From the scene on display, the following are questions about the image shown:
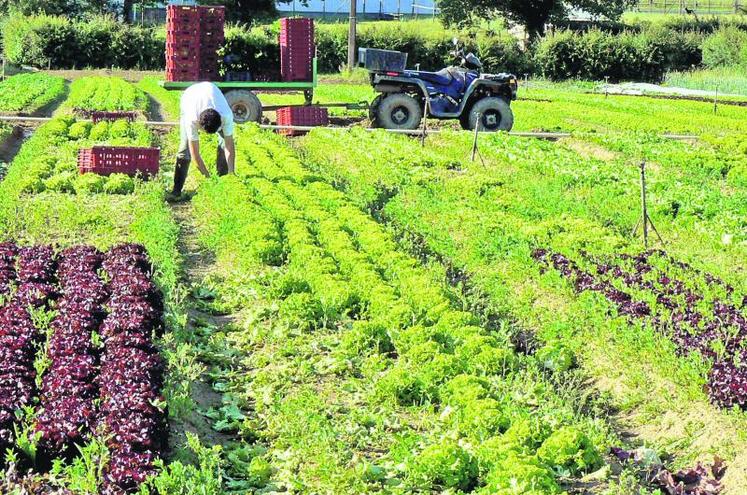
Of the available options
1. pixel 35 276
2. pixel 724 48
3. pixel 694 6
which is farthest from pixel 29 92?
pixel 694 6

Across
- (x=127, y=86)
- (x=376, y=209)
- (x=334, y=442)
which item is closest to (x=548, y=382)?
(x=334, y=442)

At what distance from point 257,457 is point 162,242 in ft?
14.9

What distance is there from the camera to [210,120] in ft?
39.2

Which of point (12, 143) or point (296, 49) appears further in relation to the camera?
point (296, 49)

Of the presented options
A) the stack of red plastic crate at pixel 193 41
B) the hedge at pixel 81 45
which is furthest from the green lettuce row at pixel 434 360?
the hedge at pixel 81 45

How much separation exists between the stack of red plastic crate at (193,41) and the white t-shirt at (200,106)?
787 cm

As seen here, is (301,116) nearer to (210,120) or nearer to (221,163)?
(221,163)

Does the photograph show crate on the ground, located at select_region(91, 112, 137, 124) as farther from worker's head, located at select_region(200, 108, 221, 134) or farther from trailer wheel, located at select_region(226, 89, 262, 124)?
worker's head, located at select_region(200, 108, 221, 134)

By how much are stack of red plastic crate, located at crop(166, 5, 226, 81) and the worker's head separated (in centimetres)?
881

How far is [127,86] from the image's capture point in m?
31.2

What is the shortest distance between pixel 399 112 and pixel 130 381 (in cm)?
1510

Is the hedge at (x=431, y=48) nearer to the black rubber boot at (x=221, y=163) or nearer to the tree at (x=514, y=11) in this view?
the tree at (x=514, y=11)

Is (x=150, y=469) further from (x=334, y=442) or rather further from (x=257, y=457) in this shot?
(x=334, y=442)

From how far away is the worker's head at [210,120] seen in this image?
39.2 feet
